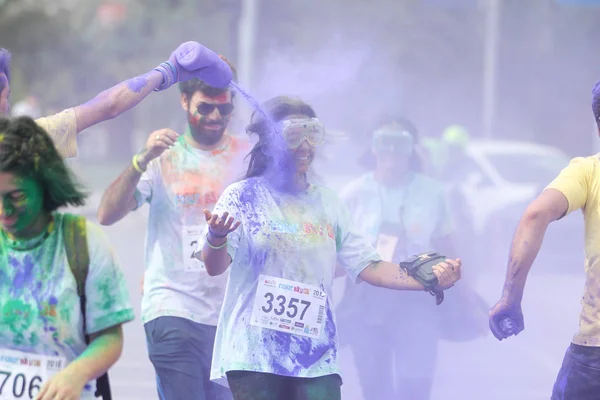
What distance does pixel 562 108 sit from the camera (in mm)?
28500

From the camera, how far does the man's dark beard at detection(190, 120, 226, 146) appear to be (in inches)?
219

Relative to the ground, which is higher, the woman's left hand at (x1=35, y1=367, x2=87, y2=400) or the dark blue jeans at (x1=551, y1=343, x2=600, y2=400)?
the dark blue jeans at (x1=551, y1=343, x2=600, y2=400)

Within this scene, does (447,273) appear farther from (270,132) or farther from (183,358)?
(183,358)

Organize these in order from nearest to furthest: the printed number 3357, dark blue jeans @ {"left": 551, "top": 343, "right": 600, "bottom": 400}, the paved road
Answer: dark blue jeans @ {"left": 551, "top": 343, "right": 600, "bottom": 400} → the printed number 3357 → the paved road

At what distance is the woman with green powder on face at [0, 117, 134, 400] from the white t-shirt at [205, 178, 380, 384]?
102 centimetres

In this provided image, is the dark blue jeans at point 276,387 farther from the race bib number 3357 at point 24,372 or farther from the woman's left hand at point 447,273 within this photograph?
the race bib number 3357 at point 24,372

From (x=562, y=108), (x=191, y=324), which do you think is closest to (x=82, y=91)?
(x=562, y=108)

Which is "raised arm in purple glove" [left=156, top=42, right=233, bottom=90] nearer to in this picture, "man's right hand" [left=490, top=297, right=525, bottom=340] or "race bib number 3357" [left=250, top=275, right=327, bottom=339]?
"race bib number 3357" [left=250, top=275, right=327, bottom=339]

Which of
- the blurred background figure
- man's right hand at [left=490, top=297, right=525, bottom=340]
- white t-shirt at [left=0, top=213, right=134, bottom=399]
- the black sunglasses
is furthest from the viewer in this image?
the blurred background figure

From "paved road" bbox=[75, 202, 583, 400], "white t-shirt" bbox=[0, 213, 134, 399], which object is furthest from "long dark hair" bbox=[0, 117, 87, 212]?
"paved road" bbox=[75, 202, 583, 400]

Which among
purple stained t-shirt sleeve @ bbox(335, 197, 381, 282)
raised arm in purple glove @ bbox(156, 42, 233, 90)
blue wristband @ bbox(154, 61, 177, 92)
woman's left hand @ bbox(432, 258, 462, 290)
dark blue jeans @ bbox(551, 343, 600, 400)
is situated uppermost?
raised arm in purple glove @ bbox(156, 42, 233, 90)

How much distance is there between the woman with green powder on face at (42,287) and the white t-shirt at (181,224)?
77.5 inches

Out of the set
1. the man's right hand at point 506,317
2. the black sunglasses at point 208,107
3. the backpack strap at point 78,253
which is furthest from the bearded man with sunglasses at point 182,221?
the backpack strap at point 78,253

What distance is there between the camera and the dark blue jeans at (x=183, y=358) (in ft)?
16.8
